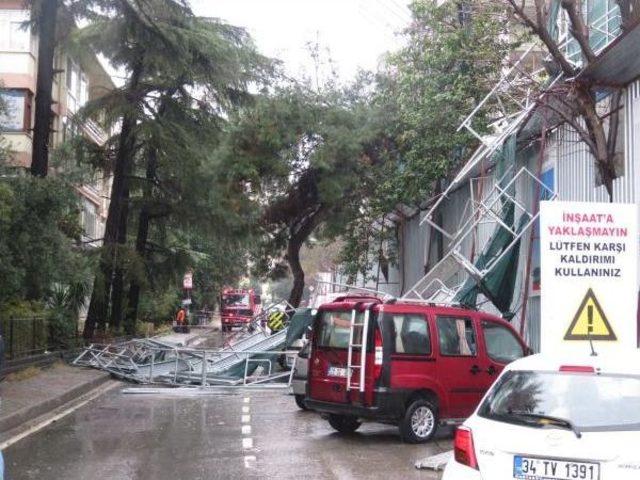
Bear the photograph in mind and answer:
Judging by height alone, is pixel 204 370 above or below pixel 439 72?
below

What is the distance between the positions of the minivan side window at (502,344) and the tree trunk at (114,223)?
55.5ft

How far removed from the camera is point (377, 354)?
10.7m

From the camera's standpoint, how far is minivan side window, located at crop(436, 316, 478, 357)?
11398 millimetres

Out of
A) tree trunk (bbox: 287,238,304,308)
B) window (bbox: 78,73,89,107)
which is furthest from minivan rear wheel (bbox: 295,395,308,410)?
window (bbox: 78,73,89,107)

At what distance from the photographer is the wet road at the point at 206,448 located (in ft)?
30.2

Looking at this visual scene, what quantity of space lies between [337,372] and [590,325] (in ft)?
14.6

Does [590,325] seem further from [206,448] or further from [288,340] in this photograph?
[288,340]

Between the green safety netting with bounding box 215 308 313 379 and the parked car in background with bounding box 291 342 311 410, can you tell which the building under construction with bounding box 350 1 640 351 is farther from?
the parked car in background with bounding box 291 342 311 410

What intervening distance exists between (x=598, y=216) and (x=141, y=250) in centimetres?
2479

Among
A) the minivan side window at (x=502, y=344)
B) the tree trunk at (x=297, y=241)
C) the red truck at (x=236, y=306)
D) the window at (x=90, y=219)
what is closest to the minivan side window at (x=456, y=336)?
the minivan side window at (x=502, y=344)

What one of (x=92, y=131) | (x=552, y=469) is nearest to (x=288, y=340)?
(x=552, y=469)

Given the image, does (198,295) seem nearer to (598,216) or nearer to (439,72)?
(439,72)

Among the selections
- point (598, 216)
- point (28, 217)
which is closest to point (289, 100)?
point (28, 217)

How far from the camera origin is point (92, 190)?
4925 centimetres
